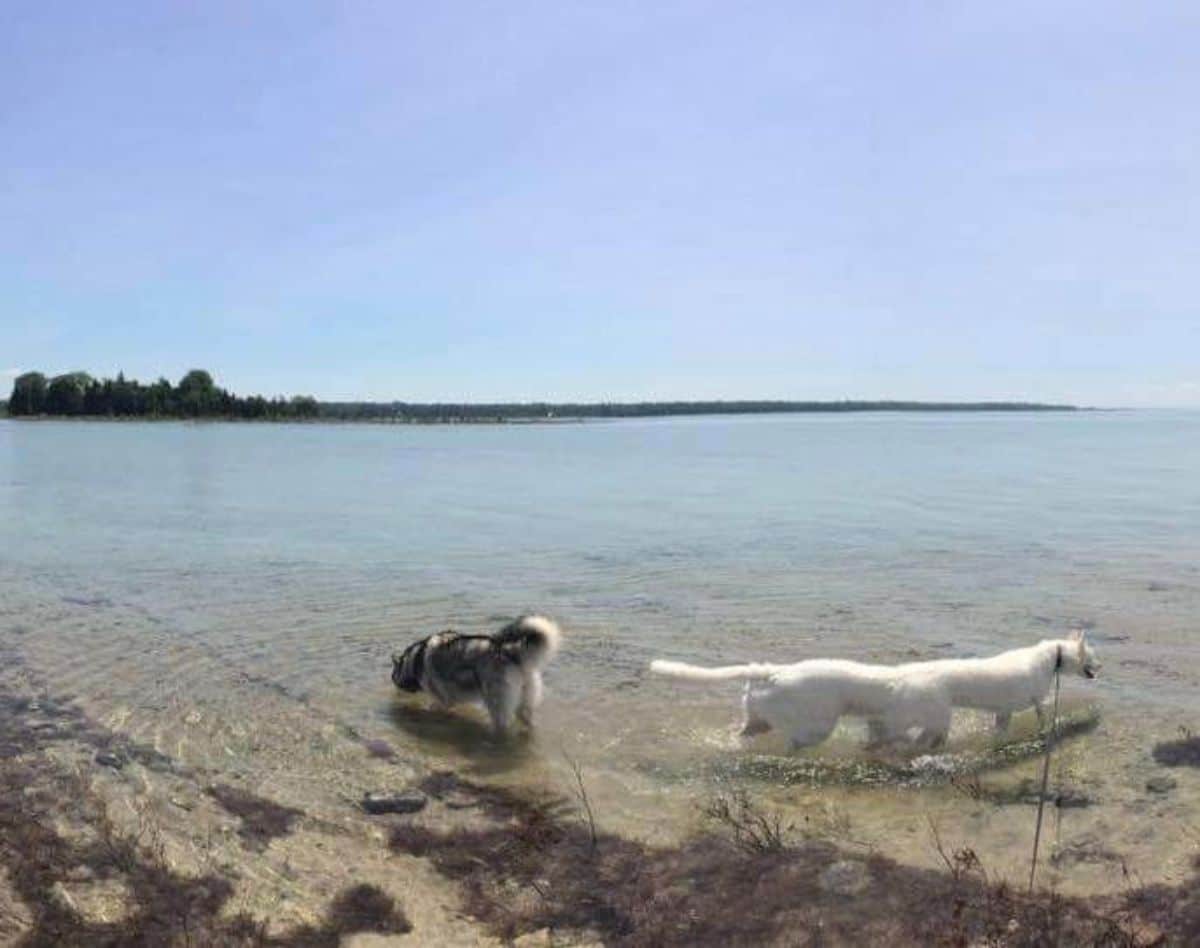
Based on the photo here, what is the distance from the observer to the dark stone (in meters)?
7.26

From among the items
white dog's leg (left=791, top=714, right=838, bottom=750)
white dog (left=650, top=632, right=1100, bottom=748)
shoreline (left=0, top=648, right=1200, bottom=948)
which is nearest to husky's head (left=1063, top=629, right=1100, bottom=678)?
white dog (left=650, top=632, right=1100, bottom=748)

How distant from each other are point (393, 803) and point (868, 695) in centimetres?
368

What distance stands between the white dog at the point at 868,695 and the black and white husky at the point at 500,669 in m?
1.20

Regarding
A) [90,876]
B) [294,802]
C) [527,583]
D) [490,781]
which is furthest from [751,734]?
[527,583]

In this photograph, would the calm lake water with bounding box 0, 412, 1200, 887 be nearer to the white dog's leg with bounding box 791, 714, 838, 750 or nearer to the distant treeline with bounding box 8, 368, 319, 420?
the white dog's leg with bounding box 791, 714, 838, 750

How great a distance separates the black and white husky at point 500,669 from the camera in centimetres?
940

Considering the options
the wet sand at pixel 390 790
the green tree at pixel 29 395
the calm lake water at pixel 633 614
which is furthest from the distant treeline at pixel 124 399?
the wet sand at pixel 390 790

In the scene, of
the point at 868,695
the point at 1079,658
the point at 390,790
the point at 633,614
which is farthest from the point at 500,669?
the point at 633,614

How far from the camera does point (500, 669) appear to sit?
9398 millimetres

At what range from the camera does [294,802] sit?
7309mm

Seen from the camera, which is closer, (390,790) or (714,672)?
(390,790)

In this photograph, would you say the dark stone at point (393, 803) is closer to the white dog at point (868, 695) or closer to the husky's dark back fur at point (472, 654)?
the husky's dark back fur at point (472, 654)

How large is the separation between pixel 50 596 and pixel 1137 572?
16901 mm

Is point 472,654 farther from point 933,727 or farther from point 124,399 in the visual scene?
point 124,399
